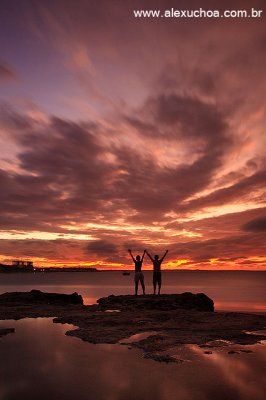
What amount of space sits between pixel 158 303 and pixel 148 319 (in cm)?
405

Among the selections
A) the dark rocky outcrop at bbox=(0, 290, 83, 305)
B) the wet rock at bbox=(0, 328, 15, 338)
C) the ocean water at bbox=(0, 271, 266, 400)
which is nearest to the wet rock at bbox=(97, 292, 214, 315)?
the dark rocky outcrop at bbox=(0, 290, 83, 305)

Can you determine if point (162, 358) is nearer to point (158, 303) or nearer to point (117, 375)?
point (117, 375)

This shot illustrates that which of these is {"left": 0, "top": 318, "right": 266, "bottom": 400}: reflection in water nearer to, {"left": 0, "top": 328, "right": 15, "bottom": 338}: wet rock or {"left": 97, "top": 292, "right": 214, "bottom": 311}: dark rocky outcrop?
{"left": 0, "top": 328, "right": 15, "bottom": 338}: wet rock

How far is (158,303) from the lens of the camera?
2227cm

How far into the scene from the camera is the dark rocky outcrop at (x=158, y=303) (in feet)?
73.2

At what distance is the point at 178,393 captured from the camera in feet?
28.8

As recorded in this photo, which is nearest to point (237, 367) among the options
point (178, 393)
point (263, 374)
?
point (263, 374)

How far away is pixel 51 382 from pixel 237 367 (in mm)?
5230

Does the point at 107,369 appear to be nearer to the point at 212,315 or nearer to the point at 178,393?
the point at 178,393

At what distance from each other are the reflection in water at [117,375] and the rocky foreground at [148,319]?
110 centimetres

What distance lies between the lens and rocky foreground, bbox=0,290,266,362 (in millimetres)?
13977

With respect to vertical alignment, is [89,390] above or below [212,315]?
below

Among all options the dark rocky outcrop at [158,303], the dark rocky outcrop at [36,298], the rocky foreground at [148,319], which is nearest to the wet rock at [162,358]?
the rocky foreground at [148,319]

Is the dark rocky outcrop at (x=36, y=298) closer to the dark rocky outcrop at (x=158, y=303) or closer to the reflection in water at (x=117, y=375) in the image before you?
the dark rocky outcrop at (x=158, y=303)
